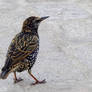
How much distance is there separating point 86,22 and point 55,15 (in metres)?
0.79

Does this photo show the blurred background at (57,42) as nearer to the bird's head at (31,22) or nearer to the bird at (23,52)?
the bird at (23,52)

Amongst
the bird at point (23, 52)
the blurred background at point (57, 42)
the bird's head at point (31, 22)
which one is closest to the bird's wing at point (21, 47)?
the bird at point (23, 52)

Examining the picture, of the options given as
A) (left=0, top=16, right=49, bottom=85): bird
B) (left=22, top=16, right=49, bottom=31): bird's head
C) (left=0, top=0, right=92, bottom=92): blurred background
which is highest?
(left=22, top=16, right=49, bottom=31): bird's head

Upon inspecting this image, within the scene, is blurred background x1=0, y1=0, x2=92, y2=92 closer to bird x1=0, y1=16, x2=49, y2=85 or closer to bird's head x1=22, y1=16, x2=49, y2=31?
bird x1=0, y1=16, x2=49, y2=85

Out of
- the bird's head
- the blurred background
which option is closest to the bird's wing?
the bird's head

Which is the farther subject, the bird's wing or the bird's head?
the bird's head

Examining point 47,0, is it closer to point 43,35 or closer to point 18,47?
point 43,35

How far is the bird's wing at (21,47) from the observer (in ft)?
16.1

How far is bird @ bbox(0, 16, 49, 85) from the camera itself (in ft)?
16.0

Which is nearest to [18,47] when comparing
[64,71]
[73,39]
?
[64,71]

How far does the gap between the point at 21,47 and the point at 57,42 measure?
1795 mm

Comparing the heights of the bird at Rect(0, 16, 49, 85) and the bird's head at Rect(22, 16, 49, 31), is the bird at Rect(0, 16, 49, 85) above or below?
below

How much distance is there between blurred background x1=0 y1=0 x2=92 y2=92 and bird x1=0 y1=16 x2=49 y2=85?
0.80 ft

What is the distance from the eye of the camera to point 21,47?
4965 mm
